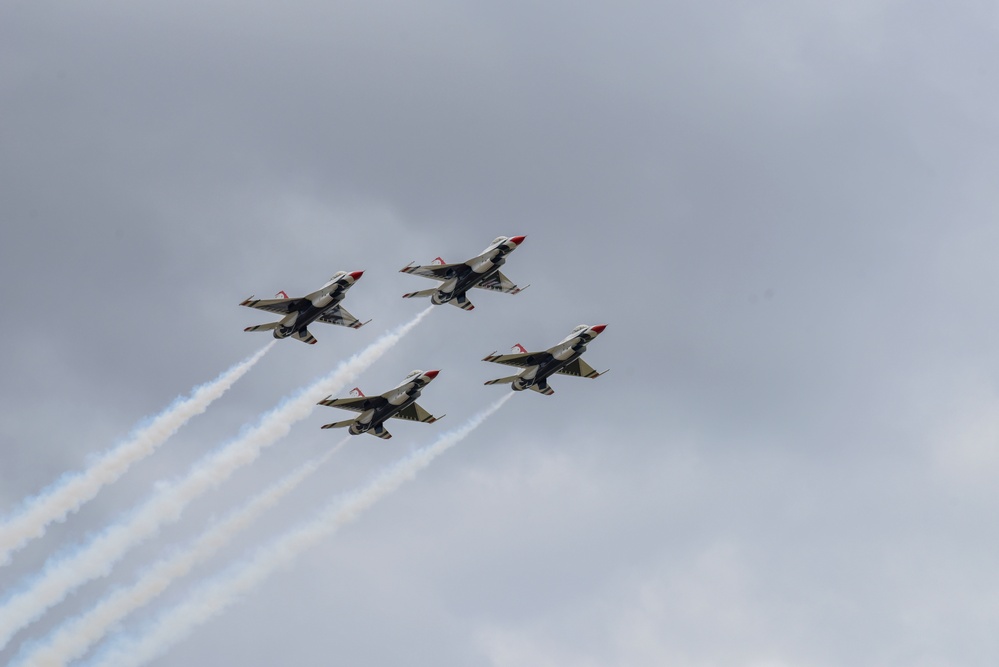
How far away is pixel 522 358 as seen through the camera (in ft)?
479

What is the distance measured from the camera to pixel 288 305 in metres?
144

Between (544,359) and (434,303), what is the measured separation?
11244 millimetres

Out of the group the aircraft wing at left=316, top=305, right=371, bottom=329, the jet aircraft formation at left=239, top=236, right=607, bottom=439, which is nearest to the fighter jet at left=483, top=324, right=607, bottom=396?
the jet aircraft formation at left=239, top=236, right=607, bottom=439

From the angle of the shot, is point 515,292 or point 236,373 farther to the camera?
point 515,292

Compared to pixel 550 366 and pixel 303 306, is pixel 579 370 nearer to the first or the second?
pixel 550 366

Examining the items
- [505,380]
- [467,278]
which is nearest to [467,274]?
[467,278]

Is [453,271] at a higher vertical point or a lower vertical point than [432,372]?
higher

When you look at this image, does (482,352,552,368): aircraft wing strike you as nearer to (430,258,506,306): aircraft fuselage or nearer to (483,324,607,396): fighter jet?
(483,324,607,396): fighter jet

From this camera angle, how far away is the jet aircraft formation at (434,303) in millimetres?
142375

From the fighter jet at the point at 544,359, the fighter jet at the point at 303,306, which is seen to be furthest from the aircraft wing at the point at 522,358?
the fighter jet at the point at 303,306

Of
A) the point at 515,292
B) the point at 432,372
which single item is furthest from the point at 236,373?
the point at 515,292

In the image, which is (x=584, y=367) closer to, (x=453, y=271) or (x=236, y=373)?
(x=453, y=271)

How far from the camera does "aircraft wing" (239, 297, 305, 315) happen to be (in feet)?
468

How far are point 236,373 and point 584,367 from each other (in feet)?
100
